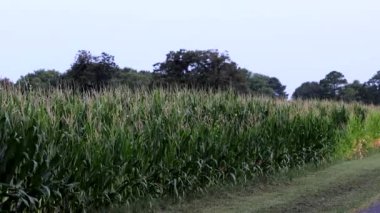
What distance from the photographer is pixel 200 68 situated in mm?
38781

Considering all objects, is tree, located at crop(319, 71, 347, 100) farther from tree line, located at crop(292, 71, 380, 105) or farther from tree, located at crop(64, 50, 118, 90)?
tree, located at crop(64, 50, 118, 90)

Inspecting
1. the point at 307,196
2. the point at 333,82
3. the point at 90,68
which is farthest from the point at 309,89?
the point at 307,196

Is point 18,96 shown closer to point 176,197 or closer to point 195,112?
point 176,197

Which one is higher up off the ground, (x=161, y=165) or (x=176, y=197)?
(x=161, y=165)

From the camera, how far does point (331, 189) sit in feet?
46.5

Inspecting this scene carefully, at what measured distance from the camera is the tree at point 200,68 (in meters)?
37.7

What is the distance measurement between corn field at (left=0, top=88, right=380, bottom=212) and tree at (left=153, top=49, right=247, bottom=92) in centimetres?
1808

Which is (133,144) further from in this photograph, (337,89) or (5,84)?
(337,89)

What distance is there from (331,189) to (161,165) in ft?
16.6

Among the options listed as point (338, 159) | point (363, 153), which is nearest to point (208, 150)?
point (338, 159)

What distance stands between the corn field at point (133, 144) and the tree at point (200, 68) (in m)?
18.1

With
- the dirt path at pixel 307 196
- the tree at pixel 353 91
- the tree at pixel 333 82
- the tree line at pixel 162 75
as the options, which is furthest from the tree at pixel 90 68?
the tree at pixel 333 82

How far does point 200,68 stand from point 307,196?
26266 millimetres

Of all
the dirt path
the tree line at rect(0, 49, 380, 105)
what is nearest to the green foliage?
the tree line at rect(0, 49, 380, 105)
